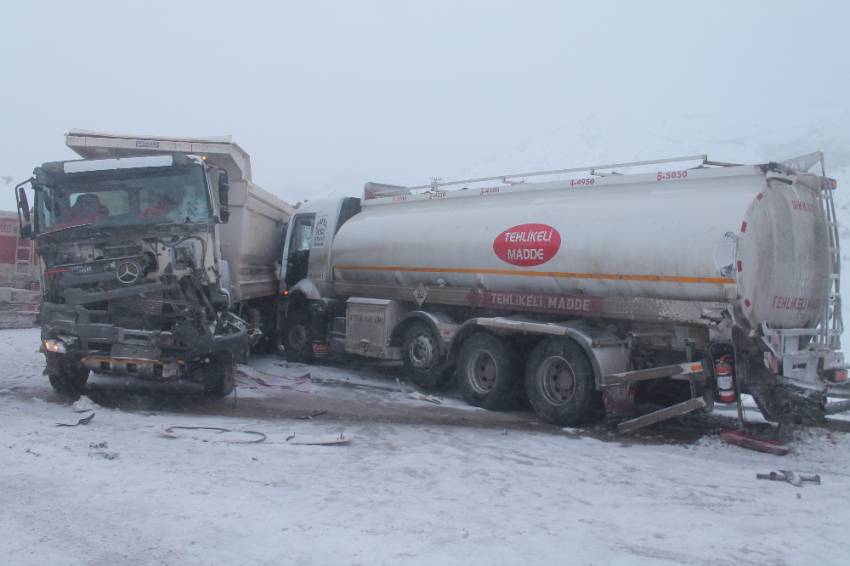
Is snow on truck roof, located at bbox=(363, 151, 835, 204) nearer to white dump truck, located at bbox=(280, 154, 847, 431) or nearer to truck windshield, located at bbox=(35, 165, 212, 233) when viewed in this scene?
white dump truck, located at bbox=(280, 154, 847, 431)

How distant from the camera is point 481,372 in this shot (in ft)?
34.2

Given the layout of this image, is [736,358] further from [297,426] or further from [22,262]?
[22,262]

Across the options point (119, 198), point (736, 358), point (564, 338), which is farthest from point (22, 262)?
point (736, 358)

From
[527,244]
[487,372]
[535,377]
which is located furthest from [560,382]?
[527,244]

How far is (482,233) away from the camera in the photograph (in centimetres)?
1034

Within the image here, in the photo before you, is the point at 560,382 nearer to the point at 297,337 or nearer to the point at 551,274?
the point at 551,274

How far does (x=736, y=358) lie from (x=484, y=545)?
4430 mm

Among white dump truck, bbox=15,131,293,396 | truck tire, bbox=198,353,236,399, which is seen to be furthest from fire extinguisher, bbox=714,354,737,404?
truck tire, bbox=198,353,236,399

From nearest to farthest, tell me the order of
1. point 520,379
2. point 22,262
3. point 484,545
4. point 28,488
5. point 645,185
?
point 484,545, point 28,488, point 645,185, point 520,379, point 22,262

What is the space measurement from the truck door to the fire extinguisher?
26.3 ft

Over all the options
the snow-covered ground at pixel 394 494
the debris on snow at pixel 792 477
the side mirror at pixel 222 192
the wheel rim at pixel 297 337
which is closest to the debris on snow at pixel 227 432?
the snow-covered ground at pixel 394 494

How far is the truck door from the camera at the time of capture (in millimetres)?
14000

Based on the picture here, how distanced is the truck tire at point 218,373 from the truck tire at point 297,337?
12.0ft

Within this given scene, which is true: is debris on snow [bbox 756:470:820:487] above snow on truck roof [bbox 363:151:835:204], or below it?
below
